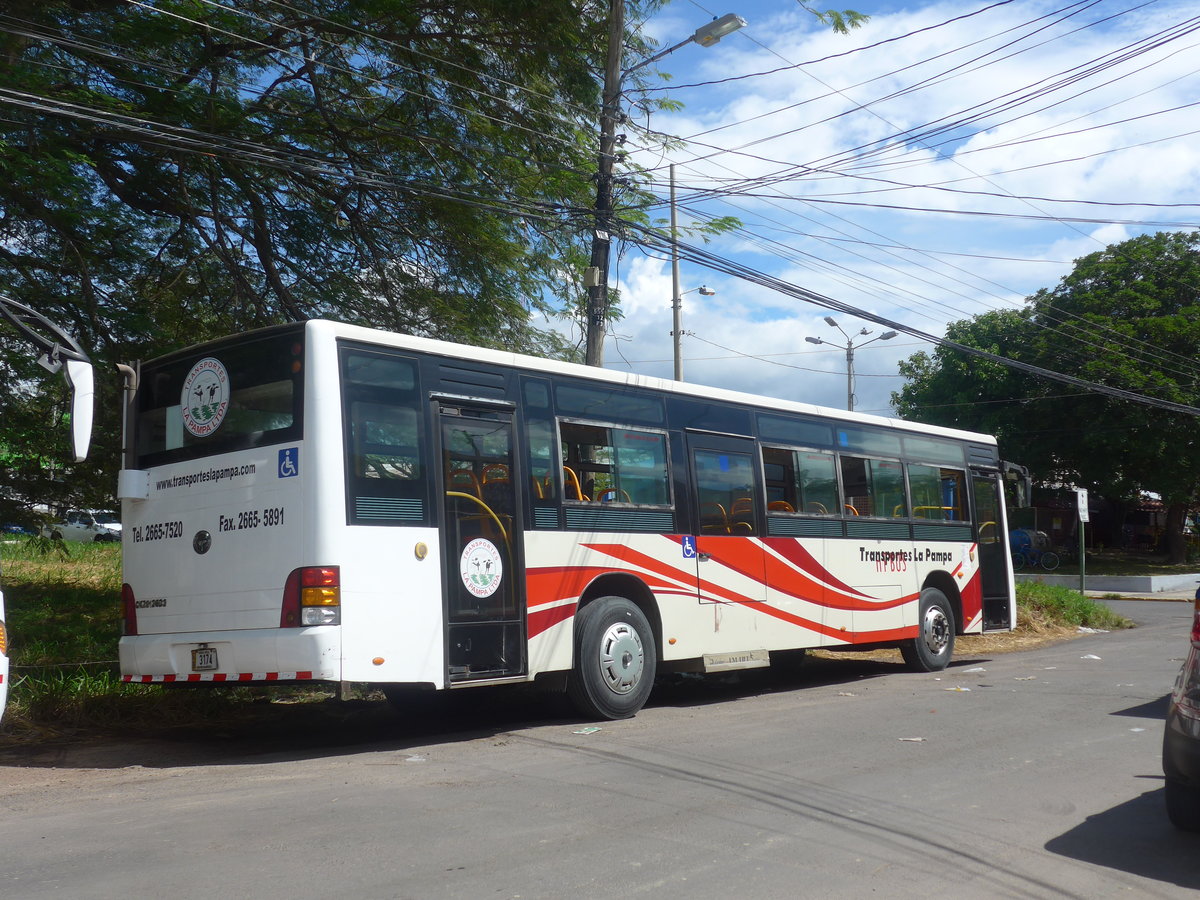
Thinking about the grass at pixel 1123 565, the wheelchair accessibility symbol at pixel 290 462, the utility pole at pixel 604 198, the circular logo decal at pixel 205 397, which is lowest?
the grass at pixel 1123 565

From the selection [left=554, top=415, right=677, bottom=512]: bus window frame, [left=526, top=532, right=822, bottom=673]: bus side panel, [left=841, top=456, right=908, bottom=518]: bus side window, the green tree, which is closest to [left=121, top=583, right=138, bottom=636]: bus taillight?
[left=526, top=532, right=822, bottom=673]: bus side panel

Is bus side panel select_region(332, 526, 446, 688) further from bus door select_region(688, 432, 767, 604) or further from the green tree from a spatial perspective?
the green tree

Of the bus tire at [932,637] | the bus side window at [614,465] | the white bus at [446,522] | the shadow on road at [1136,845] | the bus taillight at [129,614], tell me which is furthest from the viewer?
the bus tire at [932,637]

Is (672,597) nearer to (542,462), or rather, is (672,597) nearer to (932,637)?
(542,462)

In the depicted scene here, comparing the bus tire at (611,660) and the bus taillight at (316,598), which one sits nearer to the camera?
the bus taillight at (316,598)

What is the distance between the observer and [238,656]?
25.6 feet

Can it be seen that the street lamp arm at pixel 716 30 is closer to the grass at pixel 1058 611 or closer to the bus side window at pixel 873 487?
the bus side window at pixel 873 487

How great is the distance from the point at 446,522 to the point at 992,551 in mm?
9860

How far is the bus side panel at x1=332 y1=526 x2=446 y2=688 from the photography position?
25.2ft

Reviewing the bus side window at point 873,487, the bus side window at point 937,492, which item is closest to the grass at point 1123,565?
the bus side window at point 937,492

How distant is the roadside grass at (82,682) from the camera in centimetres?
942

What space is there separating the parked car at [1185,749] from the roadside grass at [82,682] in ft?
22.0

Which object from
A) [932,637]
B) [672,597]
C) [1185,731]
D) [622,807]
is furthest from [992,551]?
[622,807]

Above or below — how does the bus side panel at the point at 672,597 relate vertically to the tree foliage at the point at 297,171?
below
